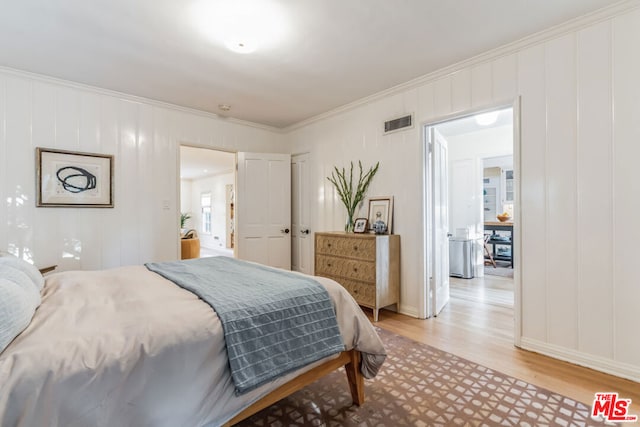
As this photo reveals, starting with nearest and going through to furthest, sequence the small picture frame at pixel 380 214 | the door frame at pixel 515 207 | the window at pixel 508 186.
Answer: the door frame at pixel 515 207 < the small picture frame at pixel 380 214 < the window at pixel 508 186

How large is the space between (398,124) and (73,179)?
3515mm

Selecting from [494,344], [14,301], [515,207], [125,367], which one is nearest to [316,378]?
[125,367]

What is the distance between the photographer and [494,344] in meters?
2.67

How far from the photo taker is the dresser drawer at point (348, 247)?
3267 millimetres

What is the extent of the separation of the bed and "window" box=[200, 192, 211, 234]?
29.8ft

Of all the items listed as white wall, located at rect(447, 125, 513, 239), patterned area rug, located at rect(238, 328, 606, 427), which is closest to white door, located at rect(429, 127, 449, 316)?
patterned area rug, located at rect(238, 328, 606, 427)

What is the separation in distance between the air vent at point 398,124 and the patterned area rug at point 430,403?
2363 mm

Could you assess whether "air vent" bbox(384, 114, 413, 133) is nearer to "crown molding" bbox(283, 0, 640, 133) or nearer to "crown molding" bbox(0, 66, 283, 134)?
"crown molding" bbox(283, 0, 640, 133)

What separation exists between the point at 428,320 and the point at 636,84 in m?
2.51

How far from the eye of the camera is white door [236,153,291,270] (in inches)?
175

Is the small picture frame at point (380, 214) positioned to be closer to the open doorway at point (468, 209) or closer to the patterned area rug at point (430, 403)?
the open doorway at point (468, 209)

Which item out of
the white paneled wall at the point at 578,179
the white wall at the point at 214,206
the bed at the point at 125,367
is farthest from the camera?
the white wall at the point at 214,206

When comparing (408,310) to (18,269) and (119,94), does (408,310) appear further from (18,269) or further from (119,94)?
(119,94)

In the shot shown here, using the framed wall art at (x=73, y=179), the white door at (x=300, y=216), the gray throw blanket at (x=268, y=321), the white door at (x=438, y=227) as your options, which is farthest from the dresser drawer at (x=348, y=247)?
the framed wall art at (x=73, y=179)
